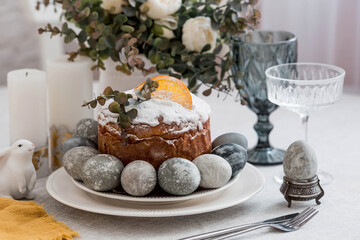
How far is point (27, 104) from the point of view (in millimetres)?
1180

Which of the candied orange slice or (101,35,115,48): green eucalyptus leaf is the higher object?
(101,35,115,48): green eucalyptus leaf

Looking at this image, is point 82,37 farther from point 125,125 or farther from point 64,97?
point 125,125

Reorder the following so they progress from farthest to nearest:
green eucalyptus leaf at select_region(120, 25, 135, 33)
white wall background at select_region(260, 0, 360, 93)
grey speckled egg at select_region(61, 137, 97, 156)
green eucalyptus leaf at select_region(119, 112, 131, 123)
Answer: white wall background at select_region(260, 0, 360, 93)
green eucalyptus leaf at select_region(120, 25, 135, 33)
grey speckled egg at select_region(61, 137, 97, 156)
green eucalyptus leaf at select_region(119, 112, 131, 123)

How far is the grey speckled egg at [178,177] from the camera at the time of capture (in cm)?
97

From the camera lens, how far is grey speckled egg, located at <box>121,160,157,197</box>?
97cm

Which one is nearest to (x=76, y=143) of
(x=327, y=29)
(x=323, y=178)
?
(x=323, y=178)

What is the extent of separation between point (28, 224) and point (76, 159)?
0.14m

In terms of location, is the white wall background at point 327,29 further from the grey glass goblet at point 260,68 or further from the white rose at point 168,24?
the white rose at point 168,24

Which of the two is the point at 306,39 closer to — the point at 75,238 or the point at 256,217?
the point at 256,217

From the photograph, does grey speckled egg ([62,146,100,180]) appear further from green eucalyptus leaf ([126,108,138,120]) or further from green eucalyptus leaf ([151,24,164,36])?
green eucalyptus leaf ([151,24,164,36])

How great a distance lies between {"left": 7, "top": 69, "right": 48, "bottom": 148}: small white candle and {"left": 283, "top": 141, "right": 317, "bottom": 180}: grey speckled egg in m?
0.47

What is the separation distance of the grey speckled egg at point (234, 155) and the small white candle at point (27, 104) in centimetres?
35

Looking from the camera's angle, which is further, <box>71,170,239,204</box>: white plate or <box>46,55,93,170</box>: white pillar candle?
<box>46,55,93,170</box>: white pillar candle

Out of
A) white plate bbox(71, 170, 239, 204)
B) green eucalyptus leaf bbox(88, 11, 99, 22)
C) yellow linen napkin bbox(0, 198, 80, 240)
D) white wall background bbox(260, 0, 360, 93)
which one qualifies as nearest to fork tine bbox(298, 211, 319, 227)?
white plate bbox(71, 170, 239, 204)
